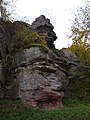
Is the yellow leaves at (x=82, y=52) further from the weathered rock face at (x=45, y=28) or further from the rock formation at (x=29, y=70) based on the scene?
the rock formation at (x=29, y=70)

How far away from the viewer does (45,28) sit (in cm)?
2616

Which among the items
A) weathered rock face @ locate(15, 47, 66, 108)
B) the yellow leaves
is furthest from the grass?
the yellow leaves

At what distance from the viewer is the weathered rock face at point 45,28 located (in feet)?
81.7

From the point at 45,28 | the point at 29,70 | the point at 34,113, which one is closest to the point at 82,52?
the point at 45,28

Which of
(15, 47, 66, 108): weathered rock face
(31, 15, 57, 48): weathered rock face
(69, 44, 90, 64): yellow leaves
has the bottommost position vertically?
(15, 47, 66, 108): weathered rock face

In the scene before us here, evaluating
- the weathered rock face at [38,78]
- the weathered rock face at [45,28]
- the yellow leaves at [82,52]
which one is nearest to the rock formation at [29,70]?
the weathered rock face at [38,78]

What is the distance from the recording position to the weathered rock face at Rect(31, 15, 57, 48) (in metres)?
24.9

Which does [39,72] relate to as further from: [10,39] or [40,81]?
[10,39]

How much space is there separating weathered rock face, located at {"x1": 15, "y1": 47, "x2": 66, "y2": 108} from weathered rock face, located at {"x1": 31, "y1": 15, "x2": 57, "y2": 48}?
5.03 meters

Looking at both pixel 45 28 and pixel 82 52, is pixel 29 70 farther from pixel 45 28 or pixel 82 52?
pixel 45 28

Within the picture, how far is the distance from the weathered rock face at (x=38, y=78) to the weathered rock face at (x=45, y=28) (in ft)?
16.5

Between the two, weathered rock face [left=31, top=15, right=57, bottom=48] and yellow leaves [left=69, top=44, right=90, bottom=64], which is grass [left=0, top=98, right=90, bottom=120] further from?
weathered rock face [left=31, top=15, right=57, bottom=48]

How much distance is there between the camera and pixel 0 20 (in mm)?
21297

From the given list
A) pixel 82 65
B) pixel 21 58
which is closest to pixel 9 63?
pixel 21 58
